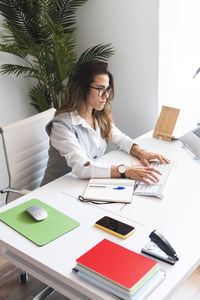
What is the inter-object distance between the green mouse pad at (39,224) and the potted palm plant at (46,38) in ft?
4.92

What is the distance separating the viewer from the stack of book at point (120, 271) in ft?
3.64

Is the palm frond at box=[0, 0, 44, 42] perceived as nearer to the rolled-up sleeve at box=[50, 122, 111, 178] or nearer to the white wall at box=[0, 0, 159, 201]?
the white wall at box=[0, 0, 159, 201]

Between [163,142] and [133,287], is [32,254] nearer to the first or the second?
[133,287]

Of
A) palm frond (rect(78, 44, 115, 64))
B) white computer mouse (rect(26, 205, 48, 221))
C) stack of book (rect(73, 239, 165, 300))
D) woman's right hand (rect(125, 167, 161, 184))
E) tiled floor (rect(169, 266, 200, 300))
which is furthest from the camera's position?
palm frond (rect(78, 44, 115, 64))

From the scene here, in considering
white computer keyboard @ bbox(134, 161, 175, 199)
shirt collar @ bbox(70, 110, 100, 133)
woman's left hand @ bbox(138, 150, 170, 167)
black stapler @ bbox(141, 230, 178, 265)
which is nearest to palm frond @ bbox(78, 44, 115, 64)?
shirt collar @ bbox(70, 110, 100, 133)

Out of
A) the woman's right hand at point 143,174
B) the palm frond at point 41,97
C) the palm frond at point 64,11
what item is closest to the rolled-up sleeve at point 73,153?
the woman's right hand at point 143,174

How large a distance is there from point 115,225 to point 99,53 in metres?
1.72

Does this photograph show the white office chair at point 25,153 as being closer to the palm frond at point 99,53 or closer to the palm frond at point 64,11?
the palm frond at point 99,53

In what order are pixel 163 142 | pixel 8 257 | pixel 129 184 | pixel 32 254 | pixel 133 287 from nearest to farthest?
pixel 133 287 → pixel 32 254 → pixel 8 257 → pixel 129 184 → pixel 163 142

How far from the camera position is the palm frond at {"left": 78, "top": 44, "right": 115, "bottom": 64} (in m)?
2.82

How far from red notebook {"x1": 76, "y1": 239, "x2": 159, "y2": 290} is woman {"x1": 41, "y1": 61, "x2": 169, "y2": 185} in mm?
573

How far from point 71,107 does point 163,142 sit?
0.67 metres

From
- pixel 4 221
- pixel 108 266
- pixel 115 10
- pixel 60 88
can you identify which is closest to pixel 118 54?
pixel 115 10

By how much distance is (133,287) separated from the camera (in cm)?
109
